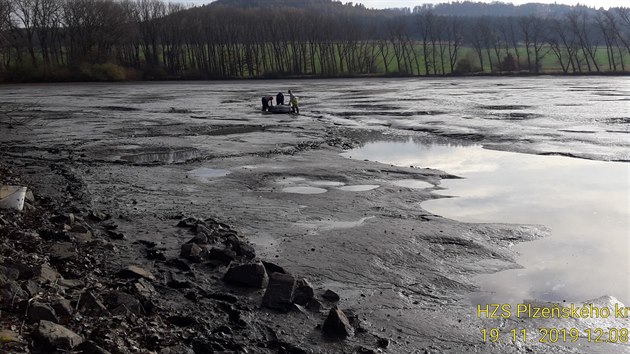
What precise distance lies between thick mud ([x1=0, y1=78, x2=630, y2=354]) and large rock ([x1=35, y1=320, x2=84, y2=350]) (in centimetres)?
176

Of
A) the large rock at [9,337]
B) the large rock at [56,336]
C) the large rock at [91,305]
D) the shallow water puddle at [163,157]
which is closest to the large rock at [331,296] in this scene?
the large rock at [91,305]

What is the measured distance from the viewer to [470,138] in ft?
75.3

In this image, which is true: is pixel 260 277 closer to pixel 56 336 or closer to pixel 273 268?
pixel 273 268

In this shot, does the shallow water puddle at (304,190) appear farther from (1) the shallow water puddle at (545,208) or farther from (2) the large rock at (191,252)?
(2) the large rock at (191,252)

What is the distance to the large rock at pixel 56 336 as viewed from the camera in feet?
17.6

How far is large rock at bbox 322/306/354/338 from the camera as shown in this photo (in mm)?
6699

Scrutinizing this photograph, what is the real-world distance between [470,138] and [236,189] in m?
11.6

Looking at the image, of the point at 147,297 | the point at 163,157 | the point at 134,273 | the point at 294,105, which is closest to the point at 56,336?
the point at 147,297

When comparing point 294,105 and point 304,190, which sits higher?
point 294,105

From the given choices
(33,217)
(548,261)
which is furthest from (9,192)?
(548,261)

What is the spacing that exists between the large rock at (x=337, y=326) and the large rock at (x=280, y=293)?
2.22ft

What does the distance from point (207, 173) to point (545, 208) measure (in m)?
8.48

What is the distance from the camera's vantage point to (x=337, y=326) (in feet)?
22.1
